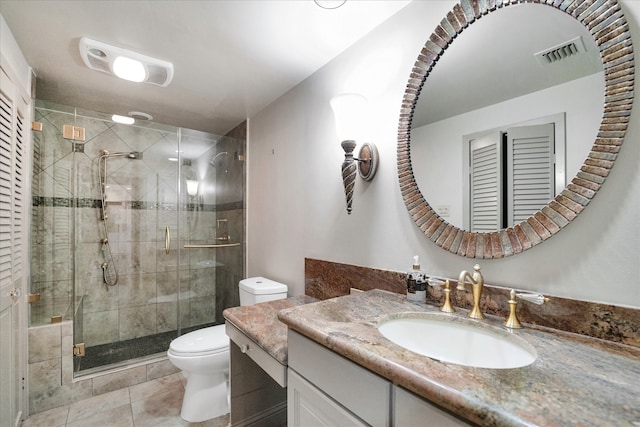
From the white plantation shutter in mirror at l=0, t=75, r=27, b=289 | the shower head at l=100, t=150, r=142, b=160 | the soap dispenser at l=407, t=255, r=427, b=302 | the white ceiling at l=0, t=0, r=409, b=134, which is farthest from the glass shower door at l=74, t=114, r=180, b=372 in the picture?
the soap dispenser at l=407, t=255, r=427, b=302

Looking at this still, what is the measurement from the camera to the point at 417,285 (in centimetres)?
120

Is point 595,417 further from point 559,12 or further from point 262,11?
point 262,11

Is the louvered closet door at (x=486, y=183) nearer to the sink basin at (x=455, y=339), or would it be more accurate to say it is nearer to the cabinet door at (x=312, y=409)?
the sink basin at (x=455, y=339)

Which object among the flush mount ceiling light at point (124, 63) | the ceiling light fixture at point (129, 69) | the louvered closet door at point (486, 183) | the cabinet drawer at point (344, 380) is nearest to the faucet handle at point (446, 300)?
the louvered closet door at point (486, 183)

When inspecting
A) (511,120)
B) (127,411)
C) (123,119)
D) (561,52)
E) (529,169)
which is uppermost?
(123,119)

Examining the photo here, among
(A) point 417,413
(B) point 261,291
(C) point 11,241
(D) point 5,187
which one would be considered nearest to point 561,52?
(A) point 417,413

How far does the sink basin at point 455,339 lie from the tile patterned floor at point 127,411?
1.49 m

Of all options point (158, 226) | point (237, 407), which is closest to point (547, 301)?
point (237, 407)

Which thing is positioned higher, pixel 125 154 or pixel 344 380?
pixel 125 154

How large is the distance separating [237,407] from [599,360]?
1665mm

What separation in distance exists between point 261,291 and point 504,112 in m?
1.68

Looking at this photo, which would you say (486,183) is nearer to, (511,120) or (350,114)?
(511,120)

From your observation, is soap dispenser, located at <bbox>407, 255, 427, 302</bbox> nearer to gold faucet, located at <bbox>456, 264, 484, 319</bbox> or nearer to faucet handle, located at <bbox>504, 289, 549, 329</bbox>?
gold faucet, located at <bbox>456, 264, 484, 319</bbox>

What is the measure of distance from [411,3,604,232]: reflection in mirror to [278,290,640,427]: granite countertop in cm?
43
